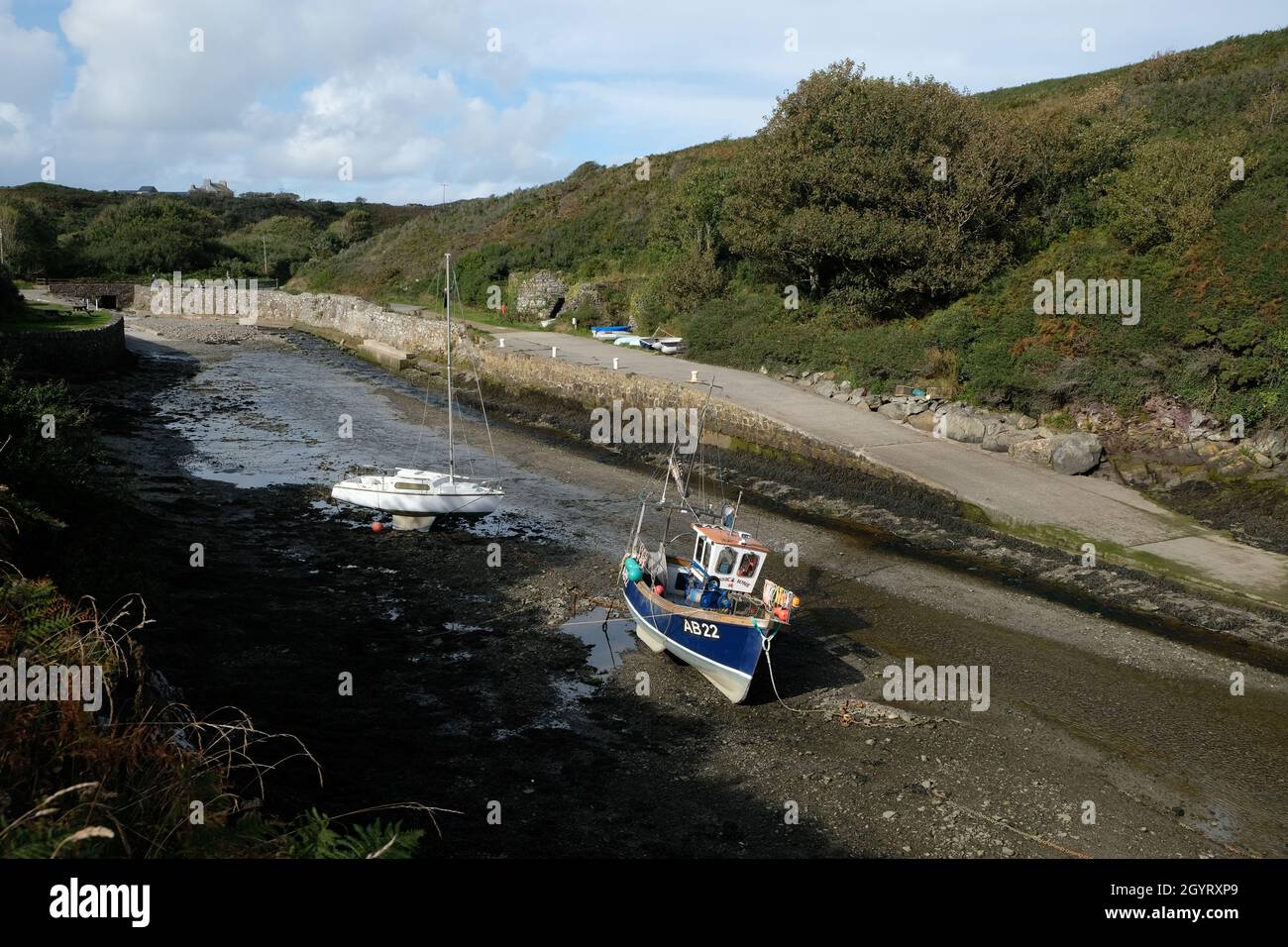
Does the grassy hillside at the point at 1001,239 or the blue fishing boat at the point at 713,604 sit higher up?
the grassy hillside at the point at 1001,239

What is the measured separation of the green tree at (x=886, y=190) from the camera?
95.1ft

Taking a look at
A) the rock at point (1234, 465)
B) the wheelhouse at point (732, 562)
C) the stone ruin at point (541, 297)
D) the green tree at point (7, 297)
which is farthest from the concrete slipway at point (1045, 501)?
the green tree at point (7, 297)

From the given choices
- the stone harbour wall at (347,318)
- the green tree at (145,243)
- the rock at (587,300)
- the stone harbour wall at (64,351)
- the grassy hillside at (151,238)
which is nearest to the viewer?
the stone harbour wall at (64,351)

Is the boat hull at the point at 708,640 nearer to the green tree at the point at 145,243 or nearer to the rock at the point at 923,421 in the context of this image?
the rock at the point at 923,421

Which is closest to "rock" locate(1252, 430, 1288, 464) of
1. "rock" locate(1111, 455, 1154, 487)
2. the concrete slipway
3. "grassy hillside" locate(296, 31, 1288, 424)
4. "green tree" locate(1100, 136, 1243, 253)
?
"grassy hillside" locate(296, 31, 1288, 424)

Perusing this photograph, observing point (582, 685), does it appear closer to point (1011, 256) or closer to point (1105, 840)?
point (1105, 840)

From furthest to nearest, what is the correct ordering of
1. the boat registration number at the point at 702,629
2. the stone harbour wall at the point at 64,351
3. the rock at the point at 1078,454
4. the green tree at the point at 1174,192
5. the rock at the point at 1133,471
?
the stone harbour wall at the point at 64,351 → the green tree at the point at 1174,192 → the rock at the point at 1078,454 → the rock at the point at 1133,471 → the boat registration number at the point at 702,629

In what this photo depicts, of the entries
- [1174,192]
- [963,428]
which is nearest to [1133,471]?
[963,428]

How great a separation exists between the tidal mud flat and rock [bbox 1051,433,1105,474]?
5.62 metres

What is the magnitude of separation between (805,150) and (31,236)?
57689mm

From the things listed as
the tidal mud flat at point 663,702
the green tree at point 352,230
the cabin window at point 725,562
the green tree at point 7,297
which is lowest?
the tidal mud flat at point 663,702

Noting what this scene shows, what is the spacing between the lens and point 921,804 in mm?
10727

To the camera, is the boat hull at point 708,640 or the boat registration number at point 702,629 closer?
the boat hull at point 708,640
